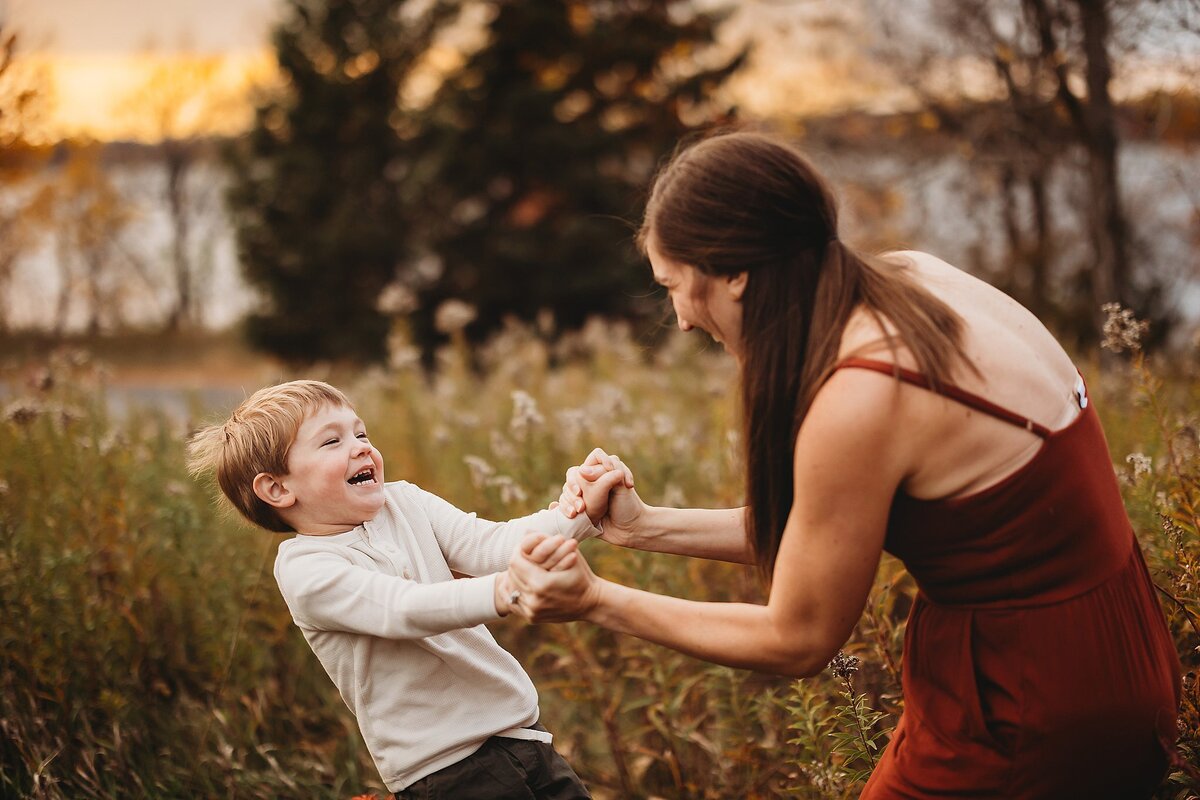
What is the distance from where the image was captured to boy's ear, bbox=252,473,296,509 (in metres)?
2.39

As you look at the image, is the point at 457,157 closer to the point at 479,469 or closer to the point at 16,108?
the point at 16,108

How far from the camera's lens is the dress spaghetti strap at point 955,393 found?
172 cm

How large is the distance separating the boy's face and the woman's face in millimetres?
802

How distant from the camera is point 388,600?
6.98ft

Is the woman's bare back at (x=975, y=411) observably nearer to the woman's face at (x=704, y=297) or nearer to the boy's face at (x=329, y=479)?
the woman's face at (x=704, y=297)

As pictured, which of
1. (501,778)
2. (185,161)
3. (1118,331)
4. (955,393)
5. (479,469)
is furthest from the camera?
(185,161)

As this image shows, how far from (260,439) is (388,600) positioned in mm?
550

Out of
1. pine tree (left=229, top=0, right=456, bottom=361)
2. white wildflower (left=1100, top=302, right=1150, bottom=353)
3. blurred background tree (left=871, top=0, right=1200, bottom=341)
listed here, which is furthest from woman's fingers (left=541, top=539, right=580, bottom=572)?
pine tree (left=229, top=0, right=456, bottom=361)

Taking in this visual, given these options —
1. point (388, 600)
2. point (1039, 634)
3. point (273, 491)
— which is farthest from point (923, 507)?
point (273, 491)

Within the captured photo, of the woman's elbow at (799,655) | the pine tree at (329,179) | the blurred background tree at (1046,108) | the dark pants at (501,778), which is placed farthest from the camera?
the pine tree at (329,179)

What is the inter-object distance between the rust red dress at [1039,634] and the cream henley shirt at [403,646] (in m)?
0.88

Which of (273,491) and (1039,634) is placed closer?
(1039,634)

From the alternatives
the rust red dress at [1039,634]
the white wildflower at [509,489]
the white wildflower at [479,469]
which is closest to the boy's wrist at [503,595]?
the rust red dress at [1039,634]

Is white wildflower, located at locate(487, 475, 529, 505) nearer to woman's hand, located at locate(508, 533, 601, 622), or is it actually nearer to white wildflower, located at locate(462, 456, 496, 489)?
white wildflower, located at locate(462, 456, 496, 489)
